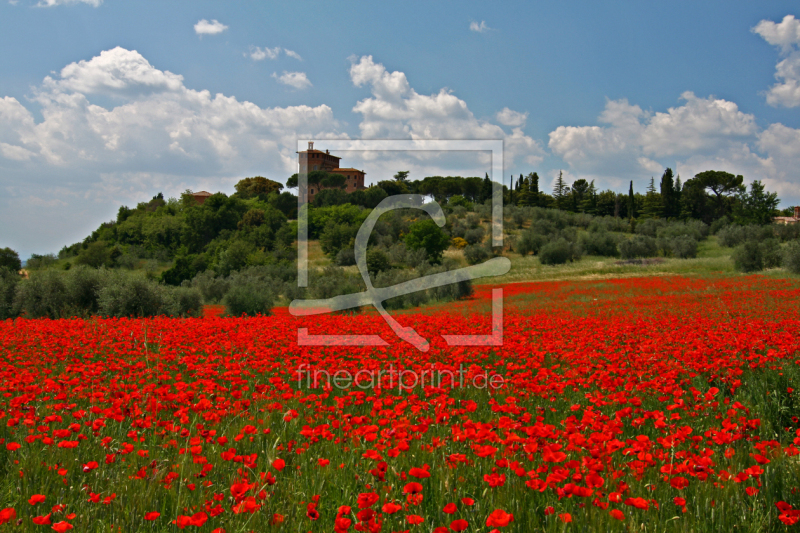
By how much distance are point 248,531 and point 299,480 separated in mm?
690

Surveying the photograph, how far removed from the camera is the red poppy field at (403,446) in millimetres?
2404

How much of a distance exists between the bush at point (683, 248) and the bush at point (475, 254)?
21.1 meters

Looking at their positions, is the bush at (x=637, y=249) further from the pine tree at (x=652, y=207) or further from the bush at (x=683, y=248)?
the pine tree at (x=652, y=207)

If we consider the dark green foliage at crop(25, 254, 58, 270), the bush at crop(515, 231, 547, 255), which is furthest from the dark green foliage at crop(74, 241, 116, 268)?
the bush at crop(515, 231, 547, 255)

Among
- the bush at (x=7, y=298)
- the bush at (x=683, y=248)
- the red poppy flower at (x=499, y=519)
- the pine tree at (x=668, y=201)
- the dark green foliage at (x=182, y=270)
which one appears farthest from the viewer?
the pine tree at (x=668, y=201)

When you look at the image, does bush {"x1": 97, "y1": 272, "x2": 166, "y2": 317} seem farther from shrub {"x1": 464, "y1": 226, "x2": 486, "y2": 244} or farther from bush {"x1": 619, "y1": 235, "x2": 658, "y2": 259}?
bush {"x1": 619, "y1": 235, "x2": 658, "y2": 259}

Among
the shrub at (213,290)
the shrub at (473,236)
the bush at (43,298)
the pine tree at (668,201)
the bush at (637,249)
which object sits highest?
the pine tree at (668,201)

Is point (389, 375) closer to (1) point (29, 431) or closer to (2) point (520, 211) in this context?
(1) point (29, 431)

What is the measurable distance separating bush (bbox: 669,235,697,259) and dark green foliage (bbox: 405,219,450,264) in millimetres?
26268

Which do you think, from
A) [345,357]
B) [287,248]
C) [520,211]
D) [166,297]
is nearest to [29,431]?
[345,357]

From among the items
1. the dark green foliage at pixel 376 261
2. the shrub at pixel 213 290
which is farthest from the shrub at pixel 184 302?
the dark green foliage at pixel 376 261

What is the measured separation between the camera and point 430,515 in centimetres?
259

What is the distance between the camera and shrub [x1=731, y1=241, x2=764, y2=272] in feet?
114

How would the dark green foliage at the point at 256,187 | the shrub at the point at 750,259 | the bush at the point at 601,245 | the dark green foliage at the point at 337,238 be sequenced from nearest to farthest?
the shrub at the point at 750,259, the dark green foliage at the point at 337,238, the bush at the point at 601,245, the dark green foliage at the point at 256,187
